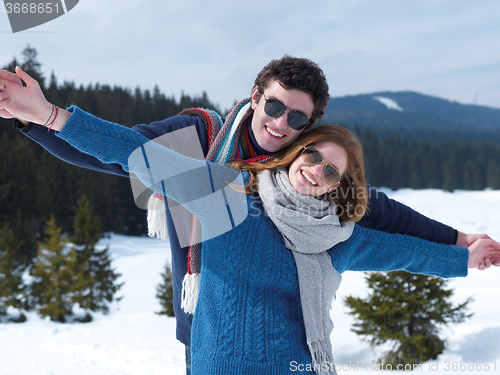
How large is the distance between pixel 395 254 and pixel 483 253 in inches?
27.3

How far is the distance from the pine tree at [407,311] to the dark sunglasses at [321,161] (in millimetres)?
6438

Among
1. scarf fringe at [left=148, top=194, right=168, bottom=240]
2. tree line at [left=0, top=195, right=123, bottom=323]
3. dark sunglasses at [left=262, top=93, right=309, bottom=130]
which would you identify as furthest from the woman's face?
tree line at [left=0, top=195, right=123, bottom=323]

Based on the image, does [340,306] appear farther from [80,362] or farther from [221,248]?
[221,248]

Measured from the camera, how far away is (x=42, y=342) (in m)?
8.77

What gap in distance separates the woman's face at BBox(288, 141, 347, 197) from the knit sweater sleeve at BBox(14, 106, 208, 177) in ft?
1.78

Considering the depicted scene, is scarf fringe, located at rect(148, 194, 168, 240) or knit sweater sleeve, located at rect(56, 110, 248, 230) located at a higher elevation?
knit sweater sleeve, located at rect(56, 110, 248, 230)

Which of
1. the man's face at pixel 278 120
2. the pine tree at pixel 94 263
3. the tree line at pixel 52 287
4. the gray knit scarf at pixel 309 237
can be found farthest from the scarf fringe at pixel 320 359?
the pine tree at pixel 94 263

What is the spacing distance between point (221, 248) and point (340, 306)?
46.0 ft

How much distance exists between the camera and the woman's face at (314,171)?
67.9 inches

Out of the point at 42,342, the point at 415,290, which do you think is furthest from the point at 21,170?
the point at 415,290

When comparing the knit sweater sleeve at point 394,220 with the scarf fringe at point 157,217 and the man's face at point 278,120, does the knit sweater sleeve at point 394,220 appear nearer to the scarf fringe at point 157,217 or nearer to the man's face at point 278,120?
the man's face at point 278,120

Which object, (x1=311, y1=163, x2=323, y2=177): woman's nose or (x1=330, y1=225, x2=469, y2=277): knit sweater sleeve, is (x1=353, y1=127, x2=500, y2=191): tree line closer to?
(x1=330, y1=225, x2=469, y2=277): knit sweater sleeve

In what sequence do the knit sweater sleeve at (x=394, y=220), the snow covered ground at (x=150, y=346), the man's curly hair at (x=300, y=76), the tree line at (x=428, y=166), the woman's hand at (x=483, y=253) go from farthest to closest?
the tree line at (x=428, y=166)
the snow covered ground at (x=150, y=346)
the woman's hand at (x=483, y=253)
the knit sweater sleeve at (x=394, y=220)
the man's curly hair at (x=300, y=76)

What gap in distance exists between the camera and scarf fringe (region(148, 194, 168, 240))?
2.24m
